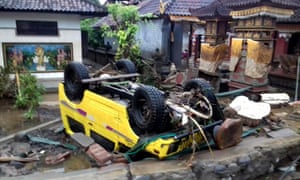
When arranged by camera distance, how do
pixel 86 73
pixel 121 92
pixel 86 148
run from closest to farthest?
1. pixel 86 148
2. pixel 121 92
3. pixel 86 73

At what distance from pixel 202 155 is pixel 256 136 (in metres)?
1.69

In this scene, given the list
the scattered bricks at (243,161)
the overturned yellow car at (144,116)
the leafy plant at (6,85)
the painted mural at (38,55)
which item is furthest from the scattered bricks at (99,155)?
the painted mural at (38,55)

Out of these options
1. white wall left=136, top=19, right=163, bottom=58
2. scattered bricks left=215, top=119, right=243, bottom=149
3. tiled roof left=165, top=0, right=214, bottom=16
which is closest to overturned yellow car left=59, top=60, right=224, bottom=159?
scattered bricks left=215, top=119, right=243, bottom=149

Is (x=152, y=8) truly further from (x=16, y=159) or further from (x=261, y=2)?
(x=16, y=159)

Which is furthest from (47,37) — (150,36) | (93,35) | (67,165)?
(93,35)

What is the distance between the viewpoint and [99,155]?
14.4 feet

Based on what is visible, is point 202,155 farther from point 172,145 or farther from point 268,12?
point 268,12

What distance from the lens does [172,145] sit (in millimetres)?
4090

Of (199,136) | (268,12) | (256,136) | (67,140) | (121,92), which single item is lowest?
(67,140)

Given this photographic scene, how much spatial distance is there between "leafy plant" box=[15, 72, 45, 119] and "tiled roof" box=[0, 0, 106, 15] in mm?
2746

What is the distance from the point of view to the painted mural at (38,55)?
33.8ft

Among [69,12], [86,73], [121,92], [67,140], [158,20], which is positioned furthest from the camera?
[158,20]

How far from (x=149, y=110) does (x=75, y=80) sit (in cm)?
238

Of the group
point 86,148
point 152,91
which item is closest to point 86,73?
point 86,148
